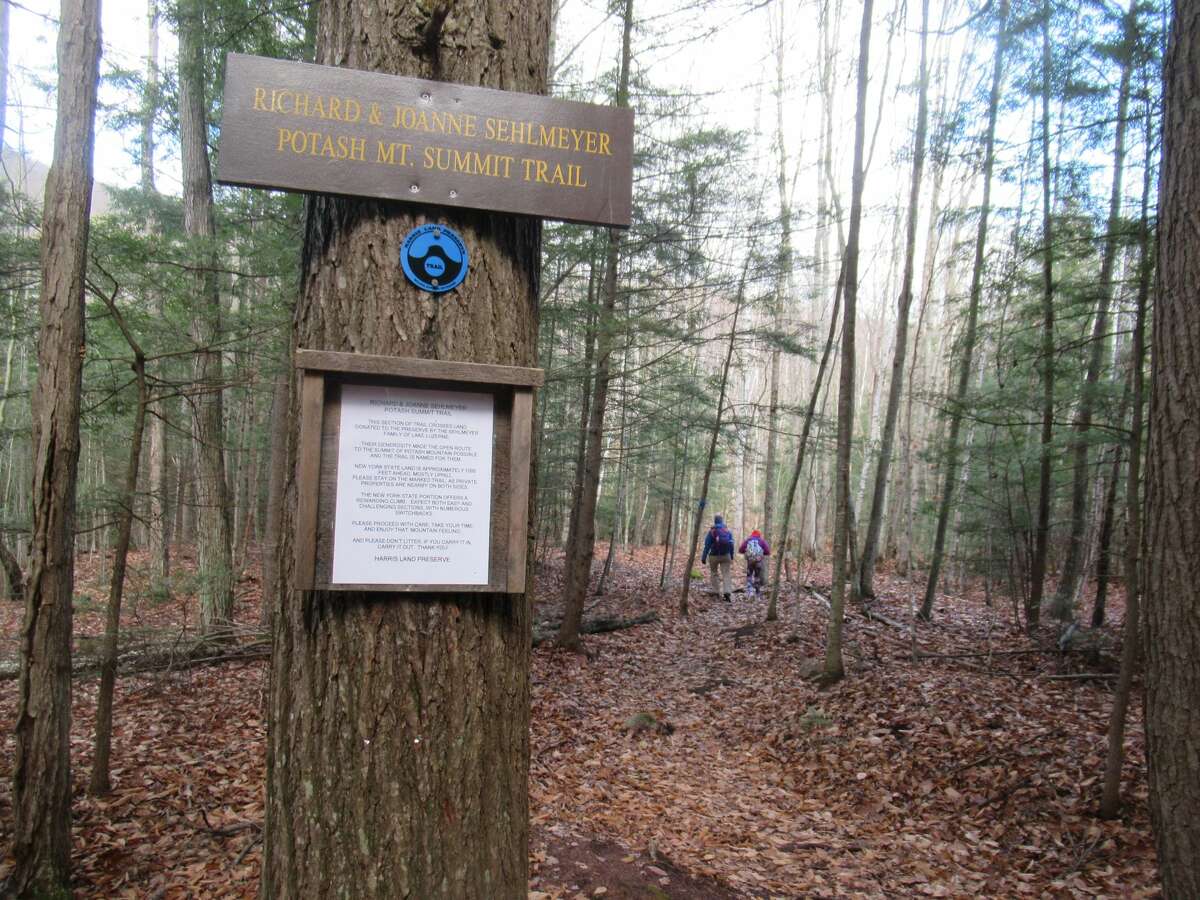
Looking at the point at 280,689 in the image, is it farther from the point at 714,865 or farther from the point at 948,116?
the point at 948,116

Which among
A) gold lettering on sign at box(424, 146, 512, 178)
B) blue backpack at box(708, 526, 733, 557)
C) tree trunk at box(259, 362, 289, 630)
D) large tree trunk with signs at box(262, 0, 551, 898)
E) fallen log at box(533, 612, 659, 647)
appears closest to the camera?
large tree trunk with signs at box(262, 0, 551, 898)

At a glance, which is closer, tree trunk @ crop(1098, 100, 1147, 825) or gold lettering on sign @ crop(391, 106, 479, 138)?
gold lettering on sign @ crop(391, 106, 479, 138)

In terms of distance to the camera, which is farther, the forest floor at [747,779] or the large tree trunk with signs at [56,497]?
the forest floor at [747,779]

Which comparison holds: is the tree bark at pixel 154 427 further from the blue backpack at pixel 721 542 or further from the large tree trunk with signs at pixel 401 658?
the blue backpack at pixel 721 542

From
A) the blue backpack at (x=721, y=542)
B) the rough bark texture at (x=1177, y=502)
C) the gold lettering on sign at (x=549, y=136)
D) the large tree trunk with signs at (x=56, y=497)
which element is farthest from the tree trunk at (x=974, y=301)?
the large tree trunk with signs at (x=56, y=497)

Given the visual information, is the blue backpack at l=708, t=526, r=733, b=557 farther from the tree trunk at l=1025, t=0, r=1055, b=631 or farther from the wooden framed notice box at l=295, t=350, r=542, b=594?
the wooden framed notice box at l=295, t=350, r=542, b=594

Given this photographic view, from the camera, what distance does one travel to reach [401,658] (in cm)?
173

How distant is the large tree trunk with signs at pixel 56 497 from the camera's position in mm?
3553

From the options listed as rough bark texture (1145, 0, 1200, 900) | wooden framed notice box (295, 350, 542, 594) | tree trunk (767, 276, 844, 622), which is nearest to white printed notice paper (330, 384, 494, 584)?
wooden framed notice box (295, 350, 542, 594)

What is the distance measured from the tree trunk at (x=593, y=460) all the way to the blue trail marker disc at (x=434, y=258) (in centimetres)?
739

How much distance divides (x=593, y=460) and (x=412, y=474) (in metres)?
8.12

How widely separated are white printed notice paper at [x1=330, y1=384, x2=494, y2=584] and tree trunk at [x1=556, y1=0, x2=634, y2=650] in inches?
294

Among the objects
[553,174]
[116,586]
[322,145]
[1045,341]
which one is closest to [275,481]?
[116,586]

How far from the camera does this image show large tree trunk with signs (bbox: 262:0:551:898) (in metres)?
1.70
